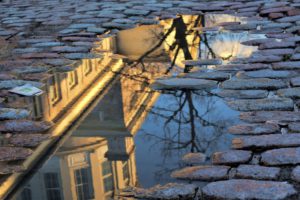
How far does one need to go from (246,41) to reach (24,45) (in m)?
3.15

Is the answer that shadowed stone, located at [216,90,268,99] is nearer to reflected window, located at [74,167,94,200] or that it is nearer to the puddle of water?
the puddle of water

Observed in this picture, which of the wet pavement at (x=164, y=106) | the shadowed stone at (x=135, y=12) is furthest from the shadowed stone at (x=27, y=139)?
the shadowed stone at (x=135, y=12)

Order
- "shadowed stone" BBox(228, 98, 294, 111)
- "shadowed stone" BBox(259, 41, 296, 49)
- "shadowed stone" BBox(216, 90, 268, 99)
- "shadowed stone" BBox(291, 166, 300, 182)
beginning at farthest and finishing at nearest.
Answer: "shadowed stone" BBox(259, 41, 296, 49)
"shadowed stone" BBox(216, 90, 268, 99)
"shadowed stone" BBox(228, 98, 294, 111)
"shadowed stone" BBox(291, 166, 300, 182)

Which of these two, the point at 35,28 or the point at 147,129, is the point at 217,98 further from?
the point at 35,28

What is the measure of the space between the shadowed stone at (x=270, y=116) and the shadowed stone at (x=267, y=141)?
0.32 meters

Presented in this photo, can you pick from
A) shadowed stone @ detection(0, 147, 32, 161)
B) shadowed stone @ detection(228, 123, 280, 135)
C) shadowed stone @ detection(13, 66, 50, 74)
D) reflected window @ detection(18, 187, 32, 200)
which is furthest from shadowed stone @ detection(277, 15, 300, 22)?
reflected window @ detection(18, 187, 32, 200)

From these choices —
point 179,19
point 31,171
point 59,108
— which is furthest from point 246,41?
point 31,171

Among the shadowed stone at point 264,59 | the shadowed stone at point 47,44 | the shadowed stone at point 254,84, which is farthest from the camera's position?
the shadowed stone at point 47,44

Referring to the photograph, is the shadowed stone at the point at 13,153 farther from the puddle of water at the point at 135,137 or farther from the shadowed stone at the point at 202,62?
the shadowed stone at the point at 202,62

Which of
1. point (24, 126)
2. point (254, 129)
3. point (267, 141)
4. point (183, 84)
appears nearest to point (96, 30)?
point (183, 84)

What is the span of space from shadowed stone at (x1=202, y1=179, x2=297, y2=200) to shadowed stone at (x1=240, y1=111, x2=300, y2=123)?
1.06 metres

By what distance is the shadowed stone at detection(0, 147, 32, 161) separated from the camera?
3.74 m

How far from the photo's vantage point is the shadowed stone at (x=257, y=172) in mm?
3148

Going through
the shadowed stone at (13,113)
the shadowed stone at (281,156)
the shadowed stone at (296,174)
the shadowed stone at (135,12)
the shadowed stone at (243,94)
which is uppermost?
the shadowed stone at (135,12)
